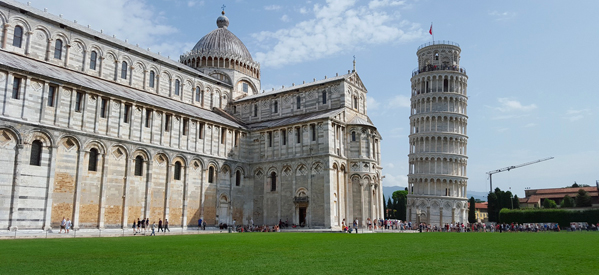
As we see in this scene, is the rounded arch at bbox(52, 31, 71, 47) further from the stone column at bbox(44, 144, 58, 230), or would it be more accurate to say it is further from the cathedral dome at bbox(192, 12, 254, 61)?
the cathedral dome at bbox(192, 12, 254, 61)

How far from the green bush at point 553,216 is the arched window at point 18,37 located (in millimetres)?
62731

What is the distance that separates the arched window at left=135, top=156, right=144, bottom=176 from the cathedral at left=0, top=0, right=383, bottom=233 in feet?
0.39

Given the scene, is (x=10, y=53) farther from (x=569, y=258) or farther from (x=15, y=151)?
(x=569, y=258)

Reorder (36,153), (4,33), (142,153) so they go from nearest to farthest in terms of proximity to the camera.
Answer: (36,153) < (4,33) < (142,153)

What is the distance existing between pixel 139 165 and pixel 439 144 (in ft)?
157

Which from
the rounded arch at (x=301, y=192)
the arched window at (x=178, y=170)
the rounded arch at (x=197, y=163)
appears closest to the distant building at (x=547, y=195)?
the rounded arch at (x=301, y=192)

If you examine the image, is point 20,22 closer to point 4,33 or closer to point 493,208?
point 4,33

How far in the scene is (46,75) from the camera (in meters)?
30.6

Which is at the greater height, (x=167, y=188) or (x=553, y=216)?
(x=167, y=188)

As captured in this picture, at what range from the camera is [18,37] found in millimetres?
35000

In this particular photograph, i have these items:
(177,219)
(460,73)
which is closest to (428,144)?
(460,73)

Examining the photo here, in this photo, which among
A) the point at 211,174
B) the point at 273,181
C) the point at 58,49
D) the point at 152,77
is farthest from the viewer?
the point at 152,77

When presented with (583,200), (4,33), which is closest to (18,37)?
(4,33)

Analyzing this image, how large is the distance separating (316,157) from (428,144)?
34.2 metres
